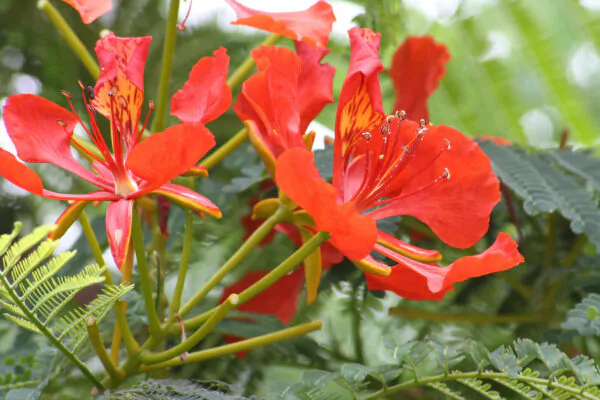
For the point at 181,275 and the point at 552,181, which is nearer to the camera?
the point at 181,275

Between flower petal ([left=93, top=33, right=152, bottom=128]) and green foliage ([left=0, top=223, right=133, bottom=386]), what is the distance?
0.17 m

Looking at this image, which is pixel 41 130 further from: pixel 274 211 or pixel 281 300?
pixel 281 300

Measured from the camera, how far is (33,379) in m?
0.69

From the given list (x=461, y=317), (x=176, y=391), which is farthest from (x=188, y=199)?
(x=461, y=317)

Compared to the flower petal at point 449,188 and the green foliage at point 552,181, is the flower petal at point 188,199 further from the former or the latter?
the green foliage at point 552,181

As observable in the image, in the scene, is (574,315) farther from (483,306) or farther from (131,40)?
(131,40)

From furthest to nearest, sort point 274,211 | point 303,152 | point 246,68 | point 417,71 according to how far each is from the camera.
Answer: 1. point 417,71
2. point 246,68
3. point 274,211
4. point 303,152

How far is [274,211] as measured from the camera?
0.60m

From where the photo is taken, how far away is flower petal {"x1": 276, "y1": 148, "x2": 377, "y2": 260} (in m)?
0.50

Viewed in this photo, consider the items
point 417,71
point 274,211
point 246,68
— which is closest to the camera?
point 274,211

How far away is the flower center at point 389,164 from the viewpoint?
0.62m

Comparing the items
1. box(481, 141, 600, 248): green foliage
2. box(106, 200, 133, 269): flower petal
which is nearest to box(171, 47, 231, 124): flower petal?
box(106, 200, 133, 269): flower petal

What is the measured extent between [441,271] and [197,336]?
21 centimetres

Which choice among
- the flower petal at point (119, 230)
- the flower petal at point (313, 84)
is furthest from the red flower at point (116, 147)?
the flower petal at point (313, 84)
